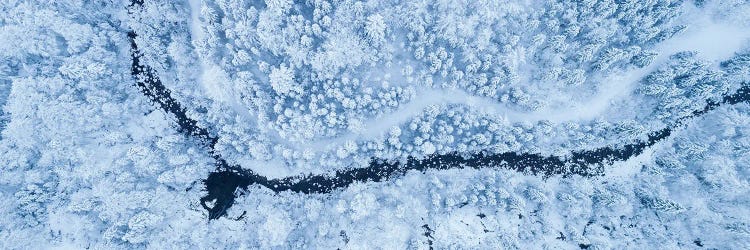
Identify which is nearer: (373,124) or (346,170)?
(373,124)

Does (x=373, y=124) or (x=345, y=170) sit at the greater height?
(x=373, y=124)

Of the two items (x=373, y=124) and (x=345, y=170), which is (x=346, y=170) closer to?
(x=345, y=170)

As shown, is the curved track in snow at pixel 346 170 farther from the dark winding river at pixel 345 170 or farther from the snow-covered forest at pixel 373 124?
the snow-covered forest at pixel 373 124

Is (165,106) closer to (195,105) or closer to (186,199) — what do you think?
(195,105)

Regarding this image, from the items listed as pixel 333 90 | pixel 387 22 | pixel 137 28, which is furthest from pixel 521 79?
pixel 137 28

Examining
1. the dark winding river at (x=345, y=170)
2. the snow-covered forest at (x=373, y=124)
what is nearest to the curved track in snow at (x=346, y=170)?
the dark winding river at (x=345, y=170)

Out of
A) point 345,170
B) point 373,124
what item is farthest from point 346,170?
point 373,124

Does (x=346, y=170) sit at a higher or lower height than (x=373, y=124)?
lower

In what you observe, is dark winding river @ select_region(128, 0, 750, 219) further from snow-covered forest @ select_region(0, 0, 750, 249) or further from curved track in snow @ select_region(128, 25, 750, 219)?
snow-covered forest @ select_region(0, 0, 750, 249)
